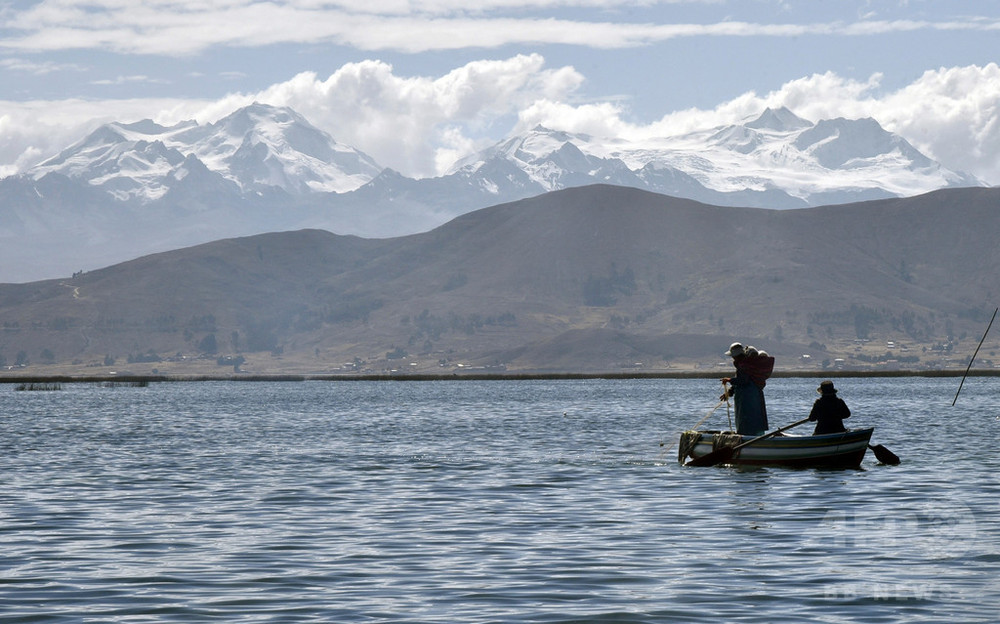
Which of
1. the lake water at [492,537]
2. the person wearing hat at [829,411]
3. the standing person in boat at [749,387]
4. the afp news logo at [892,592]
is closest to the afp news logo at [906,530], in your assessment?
the lake water at [492,537]

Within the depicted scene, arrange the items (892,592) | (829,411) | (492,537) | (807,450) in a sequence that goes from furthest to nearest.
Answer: (829,411) → (807,450) → (492,537) → (892,592)

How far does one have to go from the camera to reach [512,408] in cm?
12512

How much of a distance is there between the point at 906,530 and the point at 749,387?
15.8m

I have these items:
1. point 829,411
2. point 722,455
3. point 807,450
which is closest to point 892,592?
point 807,450

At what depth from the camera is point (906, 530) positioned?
30.6 m

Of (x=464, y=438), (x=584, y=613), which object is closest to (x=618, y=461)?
(x=464, y=438)

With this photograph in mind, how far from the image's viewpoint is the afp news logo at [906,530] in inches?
1095

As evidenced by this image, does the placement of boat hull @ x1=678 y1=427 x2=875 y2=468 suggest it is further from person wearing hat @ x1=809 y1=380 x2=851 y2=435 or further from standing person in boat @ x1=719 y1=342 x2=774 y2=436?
person wearing hat @ x1=809 y1=380 x2=851 y2=435

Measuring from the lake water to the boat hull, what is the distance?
0.68 meters

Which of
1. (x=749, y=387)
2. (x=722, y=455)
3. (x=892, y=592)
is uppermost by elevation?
(x=749, y=387)

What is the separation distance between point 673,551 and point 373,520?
9155mm

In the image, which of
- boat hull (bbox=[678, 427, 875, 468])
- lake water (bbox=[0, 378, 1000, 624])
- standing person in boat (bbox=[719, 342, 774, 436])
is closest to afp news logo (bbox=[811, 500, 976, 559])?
lake water (bbox=[0, 378, 1000, 624])

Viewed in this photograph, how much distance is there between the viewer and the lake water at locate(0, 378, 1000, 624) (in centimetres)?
2203

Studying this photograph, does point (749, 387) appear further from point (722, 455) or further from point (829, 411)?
point (722, 455)
